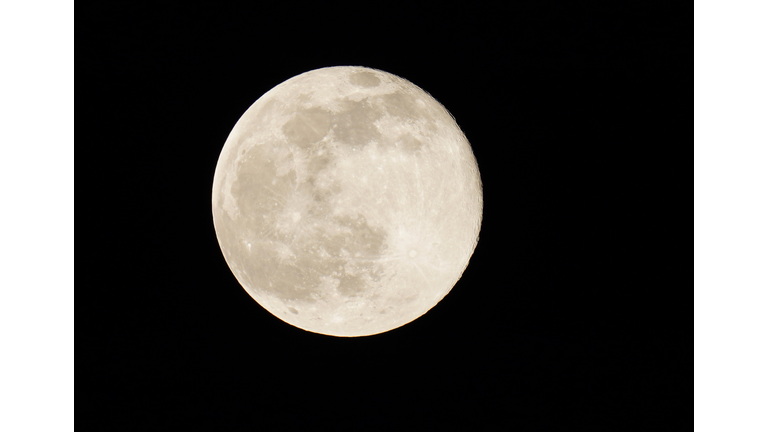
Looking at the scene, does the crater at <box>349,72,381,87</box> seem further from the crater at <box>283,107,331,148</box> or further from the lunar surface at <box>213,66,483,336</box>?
the crater at <box>283,107,331,148</box>

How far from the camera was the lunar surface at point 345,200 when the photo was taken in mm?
4109

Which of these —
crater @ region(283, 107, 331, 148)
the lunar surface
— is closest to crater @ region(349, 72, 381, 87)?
the lunar surface

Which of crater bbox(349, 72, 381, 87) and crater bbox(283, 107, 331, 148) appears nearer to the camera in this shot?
crater bbox(283, 107, 331, 148)

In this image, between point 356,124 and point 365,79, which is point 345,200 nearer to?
point 356,124

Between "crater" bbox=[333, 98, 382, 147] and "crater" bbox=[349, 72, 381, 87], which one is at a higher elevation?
"crater" bbox=[349, 72, 381, 87]

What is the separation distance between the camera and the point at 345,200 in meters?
4.07

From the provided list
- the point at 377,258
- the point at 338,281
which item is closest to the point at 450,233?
the point at 377,258

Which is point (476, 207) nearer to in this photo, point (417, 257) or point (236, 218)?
point (417, 257)

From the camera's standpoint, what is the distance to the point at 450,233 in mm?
4457

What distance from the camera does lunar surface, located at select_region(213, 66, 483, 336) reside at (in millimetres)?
4109

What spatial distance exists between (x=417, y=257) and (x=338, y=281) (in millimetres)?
636

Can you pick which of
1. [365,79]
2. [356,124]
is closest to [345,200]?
[356,124]

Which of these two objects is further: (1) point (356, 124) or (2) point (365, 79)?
(2) point (365, 79)

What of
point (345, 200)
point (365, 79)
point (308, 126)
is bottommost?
point (345, 200)
